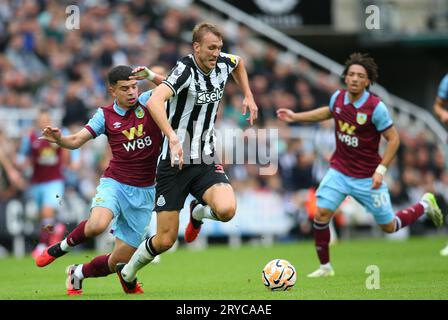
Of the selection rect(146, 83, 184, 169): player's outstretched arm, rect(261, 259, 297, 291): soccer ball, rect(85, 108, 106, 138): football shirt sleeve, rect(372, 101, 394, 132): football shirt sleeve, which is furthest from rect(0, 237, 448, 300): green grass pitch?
rect(372, 101, 394, 132): football shirt sleeve

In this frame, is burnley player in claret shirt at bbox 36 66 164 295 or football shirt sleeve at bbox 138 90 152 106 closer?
burnley player in claret shirt at bbox 36 66 164 295

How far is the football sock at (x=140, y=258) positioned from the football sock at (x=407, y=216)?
13.2 ft

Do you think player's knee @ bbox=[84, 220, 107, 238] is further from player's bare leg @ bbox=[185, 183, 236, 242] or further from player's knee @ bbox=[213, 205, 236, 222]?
player's knee @ bbox=[213, 205, 236, 222]

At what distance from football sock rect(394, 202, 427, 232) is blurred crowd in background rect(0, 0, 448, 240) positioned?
24.4 ft

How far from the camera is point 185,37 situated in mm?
23219

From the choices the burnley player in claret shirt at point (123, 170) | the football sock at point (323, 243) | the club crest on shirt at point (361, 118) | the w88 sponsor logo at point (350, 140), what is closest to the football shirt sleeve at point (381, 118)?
the club crest on shirt at point (361, 118)

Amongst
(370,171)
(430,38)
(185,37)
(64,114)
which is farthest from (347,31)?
(370,171)

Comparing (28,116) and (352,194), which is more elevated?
(28,116)

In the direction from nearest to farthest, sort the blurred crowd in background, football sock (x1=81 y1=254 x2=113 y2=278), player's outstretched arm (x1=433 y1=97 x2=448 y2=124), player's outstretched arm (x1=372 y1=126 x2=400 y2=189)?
football sock (x1=81 y1=254 x2=113 y2=278) → player's outstretched arm (x1=372 y1=126 x2=400 y2=189) → player's outstretched arm (x1=433 y1=97 x2=448 y2=124) → the blurred crowd in background

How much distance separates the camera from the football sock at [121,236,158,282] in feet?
30.8

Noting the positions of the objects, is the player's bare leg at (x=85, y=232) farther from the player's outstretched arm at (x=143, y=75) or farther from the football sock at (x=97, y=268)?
the player's outstretched arm at (x=143, y=75)

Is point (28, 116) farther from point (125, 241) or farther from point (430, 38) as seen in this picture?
point (430, 38)

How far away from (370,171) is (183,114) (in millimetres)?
3309

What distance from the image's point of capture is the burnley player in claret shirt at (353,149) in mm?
11711
